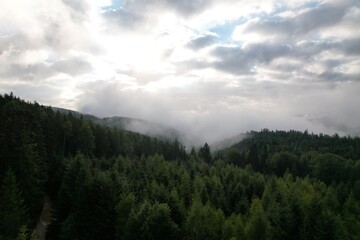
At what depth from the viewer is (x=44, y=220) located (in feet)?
241

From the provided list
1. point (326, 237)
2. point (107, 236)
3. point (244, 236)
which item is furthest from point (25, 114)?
point (326, 237)

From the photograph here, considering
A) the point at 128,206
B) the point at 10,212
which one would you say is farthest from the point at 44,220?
the point at 128,206

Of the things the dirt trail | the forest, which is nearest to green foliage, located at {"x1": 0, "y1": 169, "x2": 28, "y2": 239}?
the forest

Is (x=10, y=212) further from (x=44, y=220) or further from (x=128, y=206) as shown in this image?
(x=44, y=220)

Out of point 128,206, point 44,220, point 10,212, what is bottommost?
point 44,220

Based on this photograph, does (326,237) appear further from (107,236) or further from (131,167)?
(131,167)

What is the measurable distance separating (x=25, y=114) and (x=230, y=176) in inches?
2495

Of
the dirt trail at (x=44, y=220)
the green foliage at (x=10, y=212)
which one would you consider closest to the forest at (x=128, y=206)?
the green foliage at (x=10, y=212)

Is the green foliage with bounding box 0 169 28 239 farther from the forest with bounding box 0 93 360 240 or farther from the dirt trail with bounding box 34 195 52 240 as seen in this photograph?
the dirt trail with bounding box 34 195 52 240

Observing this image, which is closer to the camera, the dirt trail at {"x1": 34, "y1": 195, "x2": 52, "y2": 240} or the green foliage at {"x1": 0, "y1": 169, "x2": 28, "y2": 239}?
the green foliage at {"x1": 0, "y1": 169, "x2": 28, "y2": 239}

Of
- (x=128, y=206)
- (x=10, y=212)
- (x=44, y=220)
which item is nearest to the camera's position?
(x=10, y=212)

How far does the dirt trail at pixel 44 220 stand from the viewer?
6769cm

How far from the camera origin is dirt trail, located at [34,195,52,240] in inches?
2665

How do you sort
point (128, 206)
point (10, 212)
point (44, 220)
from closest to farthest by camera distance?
point (10, 212), point (128, 206), point (44, 220)
